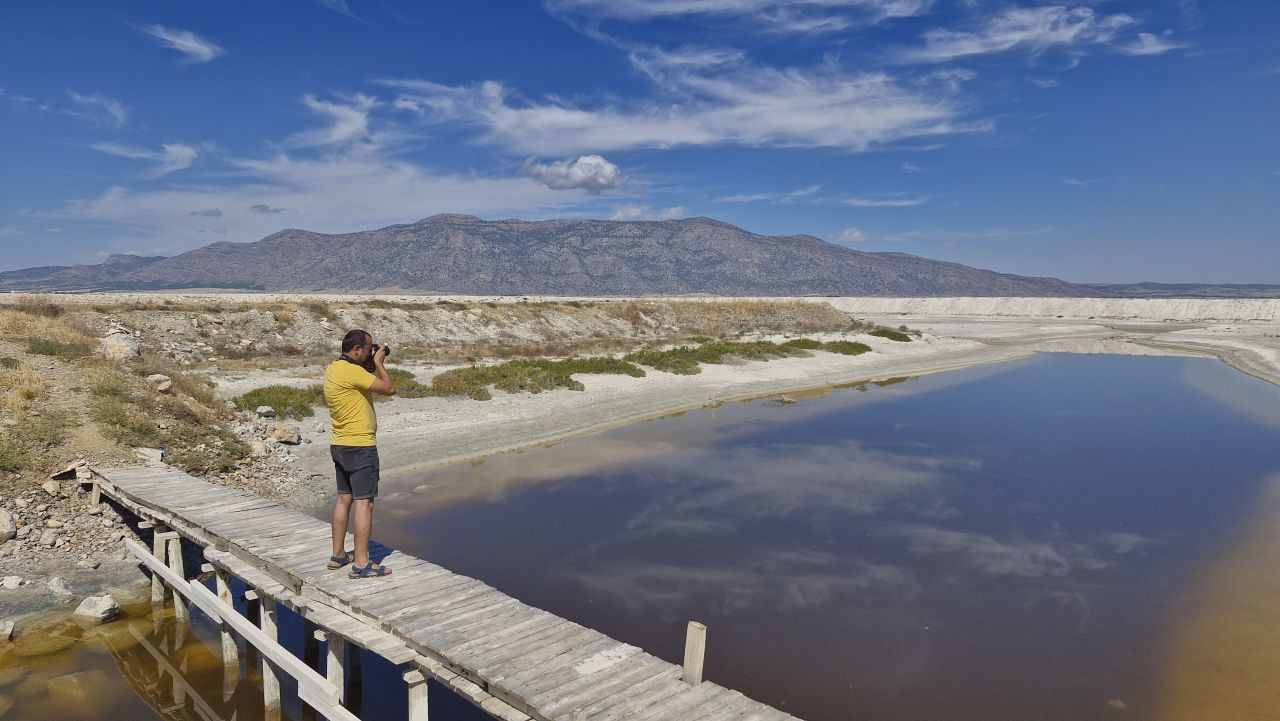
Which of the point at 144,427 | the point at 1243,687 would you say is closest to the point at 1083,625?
the point at 1243,687

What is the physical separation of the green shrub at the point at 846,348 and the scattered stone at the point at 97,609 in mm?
41661

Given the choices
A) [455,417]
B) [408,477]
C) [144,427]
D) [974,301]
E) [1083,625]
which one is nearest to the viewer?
[1083,625]

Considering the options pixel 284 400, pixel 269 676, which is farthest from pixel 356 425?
pixel 284 400

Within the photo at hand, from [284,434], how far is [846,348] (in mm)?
37529

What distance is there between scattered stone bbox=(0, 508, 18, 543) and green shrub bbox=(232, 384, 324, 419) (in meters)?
8.94

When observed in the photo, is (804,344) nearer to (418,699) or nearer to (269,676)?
(269,676)

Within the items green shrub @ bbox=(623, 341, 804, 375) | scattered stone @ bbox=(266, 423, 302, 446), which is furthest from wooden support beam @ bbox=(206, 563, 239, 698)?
green shrub @ bbox=(623, 341, 804, 375)

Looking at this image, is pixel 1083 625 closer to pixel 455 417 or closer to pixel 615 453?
pixel 615 453

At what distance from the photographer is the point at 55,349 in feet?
56.7

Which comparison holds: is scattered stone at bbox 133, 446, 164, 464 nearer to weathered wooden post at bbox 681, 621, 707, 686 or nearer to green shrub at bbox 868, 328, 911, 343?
weathered wooden post at bbox 681, 621, 707, 686

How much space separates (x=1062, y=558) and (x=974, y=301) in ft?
427

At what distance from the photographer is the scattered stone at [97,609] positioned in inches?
390

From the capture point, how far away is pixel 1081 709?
27.8 ft

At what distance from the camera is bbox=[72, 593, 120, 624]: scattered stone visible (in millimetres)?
9898
